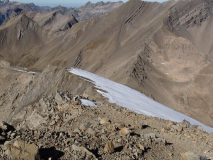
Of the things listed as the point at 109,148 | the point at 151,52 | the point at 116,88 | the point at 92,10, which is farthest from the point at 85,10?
the point at 109,148

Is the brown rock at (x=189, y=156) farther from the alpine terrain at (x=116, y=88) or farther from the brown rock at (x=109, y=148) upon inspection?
the brown rock at (x=109, y=148)

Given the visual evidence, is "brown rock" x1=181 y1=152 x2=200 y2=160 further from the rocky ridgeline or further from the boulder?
the boulder

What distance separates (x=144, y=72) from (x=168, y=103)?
637 cm

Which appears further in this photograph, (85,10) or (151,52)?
(85,10)

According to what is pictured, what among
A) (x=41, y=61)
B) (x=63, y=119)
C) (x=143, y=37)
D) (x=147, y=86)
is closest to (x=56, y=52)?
(x=41, y=61)

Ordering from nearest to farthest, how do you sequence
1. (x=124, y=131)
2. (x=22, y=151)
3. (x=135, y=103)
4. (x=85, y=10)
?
(x=22, y=151) < (x=124, y=131) < (x=135, y=103) < (x=85, y=10)

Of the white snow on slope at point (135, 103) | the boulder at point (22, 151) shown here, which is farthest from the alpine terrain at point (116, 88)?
the white snow on slope at point (135, 103)

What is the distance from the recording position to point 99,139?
270 inches

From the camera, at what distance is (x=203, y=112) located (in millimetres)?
28250

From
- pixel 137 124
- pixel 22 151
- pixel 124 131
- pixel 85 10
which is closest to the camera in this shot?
pixel 22 151

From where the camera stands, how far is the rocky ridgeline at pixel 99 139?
19.2 feet

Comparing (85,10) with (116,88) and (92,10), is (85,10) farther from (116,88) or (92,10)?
(116,88)

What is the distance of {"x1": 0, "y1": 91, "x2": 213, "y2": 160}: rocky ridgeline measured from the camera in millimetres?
5867

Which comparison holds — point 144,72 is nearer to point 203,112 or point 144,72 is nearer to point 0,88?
point 203,112
